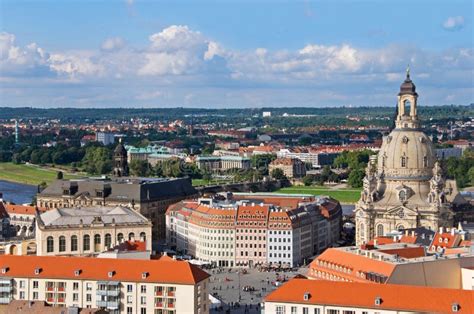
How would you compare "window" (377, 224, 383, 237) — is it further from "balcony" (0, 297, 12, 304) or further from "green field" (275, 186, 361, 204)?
"green field" (275, 186, 361, 204)

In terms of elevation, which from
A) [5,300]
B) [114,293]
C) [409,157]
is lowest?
[5,300]

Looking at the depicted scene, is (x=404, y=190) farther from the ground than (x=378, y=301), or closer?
farther from the ground

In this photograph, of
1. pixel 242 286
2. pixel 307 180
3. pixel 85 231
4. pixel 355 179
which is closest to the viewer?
pixel 242 286

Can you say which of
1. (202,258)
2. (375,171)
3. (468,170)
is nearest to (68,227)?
(202,258)

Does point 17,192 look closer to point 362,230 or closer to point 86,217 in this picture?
point 86,217

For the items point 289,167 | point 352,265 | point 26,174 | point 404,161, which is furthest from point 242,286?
point 26,174

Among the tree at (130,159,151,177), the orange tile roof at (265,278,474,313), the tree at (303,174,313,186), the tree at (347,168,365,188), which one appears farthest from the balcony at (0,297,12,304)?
the tree at (303,174,313,186)

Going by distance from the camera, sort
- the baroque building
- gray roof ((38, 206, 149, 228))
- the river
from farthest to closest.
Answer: the river → the baroque building → gray roof ((38, 206, 149, 228))

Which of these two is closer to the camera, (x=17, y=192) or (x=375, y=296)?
(x=375, y=296)
